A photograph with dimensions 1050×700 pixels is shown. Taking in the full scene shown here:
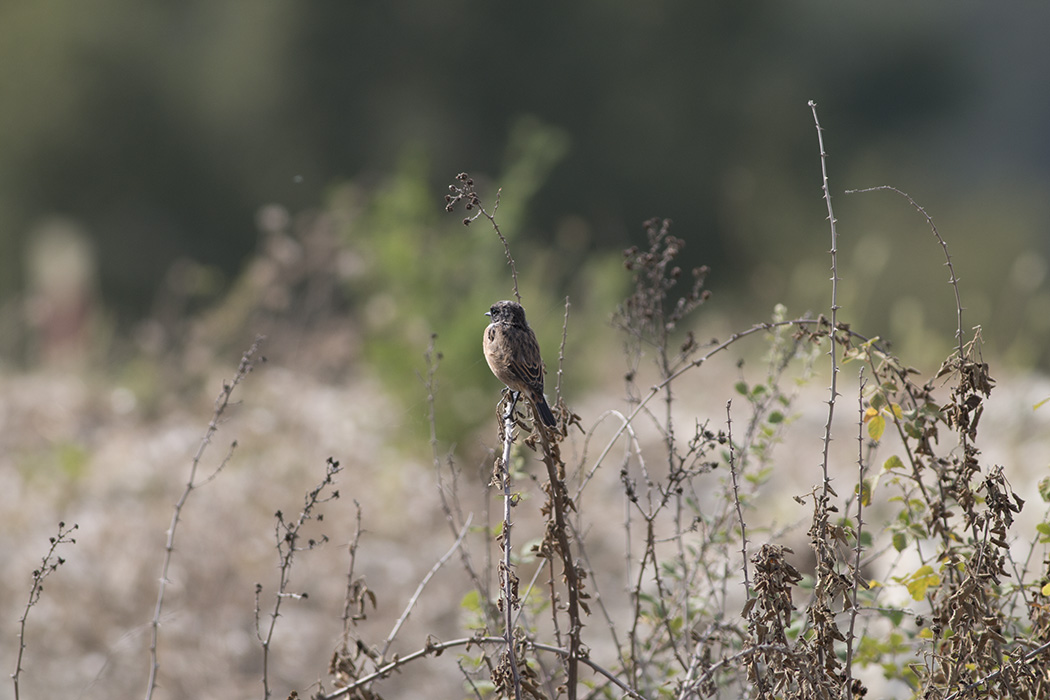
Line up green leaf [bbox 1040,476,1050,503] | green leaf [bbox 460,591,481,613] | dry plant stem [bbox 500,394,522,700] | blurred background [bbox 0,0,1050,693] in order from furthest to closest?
blurred background [bbox 0,0,1050,693] < green leaf [bbox 460,591,481,613] < green leaf [bbox 1040,476,1050,503] < dry plant stem [bbox 500,394,522,700]

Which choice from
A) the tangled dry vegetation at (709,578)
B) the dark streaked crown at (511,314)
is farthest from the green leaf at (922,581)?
the dark streaked crown at (511,314)

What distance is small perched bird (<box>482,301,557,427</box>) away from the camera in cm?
169

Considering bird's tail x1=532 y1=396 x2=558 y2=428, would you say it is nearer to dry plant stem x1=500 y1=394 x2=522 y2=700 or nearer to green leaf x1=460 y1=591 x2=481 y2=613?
dry plant stem x1=500 y1=394 x2=522 y2=700

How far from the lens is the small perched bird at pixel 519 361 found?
1691 millimetres

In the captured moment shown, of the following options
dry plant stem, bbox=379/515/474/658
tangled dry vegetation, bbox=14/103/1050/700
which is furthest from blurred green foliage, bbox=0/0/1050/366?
dry plant stem, bbox=379/515/474/658

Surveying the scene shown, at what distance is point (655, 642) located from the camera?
2371 millimetres

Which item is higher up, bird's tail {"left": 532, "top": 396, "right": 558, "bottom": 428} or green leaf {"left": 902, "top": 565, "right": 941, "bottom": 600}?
bird's tail {"left": 532, "top": 396, "right": 558, "bottom": 428}

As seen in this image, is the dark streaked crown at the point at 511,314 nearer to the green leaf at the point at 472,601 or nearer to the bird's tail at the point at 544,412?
the bird's tail at the point at 544,412

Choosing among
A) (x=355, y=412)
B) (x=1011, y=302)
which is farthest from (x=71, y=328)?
(x=1011, y=302)

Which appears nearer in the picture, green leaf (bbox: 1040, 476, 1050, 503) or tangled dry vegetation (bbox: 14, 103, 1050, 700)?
tangled dry vegetation (bbox: 14, 103, 1050, 700)

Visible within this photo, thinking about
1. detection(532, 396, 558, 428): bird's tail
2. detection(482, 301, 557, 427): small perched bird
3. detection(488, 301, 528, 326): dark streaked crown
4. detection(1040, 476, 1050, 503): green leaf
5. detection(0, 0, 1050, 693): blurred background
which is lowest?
detection(1040, 476, 1050, 503): green leaf

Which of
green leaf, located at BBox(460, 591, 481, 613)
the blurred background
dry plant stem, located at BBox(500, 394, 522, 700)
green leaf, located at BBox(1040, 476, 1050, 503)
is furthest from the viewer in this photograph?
the blurred background

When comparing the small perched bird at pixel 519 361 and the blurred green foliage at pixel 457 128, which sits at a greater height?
the blurred green foliage at pixel 457 128

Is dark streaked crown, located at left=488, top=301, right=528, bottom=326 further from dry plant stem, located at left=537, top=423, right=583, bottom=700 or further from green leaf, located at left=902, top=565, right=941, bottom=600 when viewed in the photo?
green leaf, located at left=902, top=565, right=941, bottom=600
